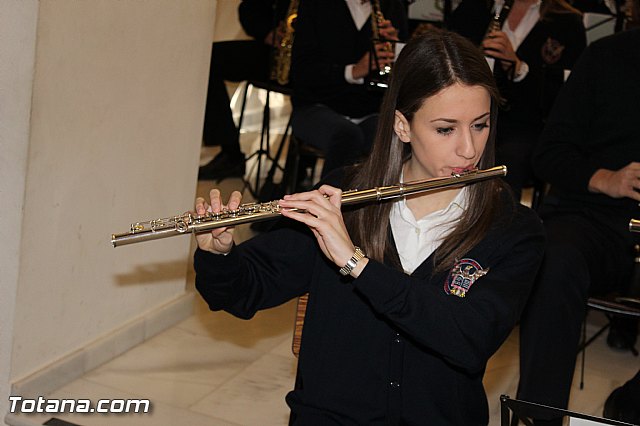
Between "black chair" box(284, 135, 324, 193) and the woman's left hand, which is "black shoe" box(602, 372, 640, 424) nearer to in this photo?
the woman's left hand

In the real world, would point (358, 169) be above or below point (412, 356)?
above

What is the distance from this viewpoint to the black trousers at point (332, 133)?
3287 mm

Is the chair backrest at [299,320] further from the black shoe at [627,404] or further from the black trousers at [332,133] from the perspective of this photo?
the black trousers at [332,133]

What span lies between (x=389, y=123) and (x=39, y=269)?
965 mm

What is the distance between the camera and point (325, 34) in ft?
11.4

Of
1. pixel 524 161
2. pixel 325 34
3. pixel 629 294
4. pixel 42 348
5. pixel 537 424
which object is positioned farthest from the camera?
pixel 325 34

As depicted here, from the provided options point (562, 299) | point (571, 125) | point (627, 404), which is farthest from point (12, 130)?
point (627, 404)

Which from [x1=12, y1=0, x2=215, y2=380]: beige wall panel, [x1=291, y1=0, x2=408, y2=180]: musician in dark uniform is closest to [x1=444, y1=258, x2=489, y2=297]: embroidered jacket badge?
[x1=12, y1=0, x2=215, y2=380]: beige wall panel

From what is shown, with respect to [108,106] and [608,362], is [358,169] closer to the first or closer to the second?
[108,106]

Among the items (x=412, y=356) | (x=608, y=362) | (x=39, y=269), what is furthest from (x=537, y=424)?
(x=608, y=362)

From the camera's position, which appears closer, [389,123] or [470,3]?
[389,123]

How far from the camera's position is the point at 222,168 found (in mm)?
4633

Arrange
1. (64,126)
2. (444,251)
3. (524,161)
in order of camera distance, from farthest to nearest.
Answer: (524,161), (64,126), (444,251)

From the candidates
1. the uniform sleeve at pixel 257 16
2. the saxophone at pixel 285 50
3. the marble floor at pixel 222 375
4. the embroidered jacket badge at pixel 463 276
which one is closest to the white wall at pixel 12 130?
the marble floor at pixel 222 375
